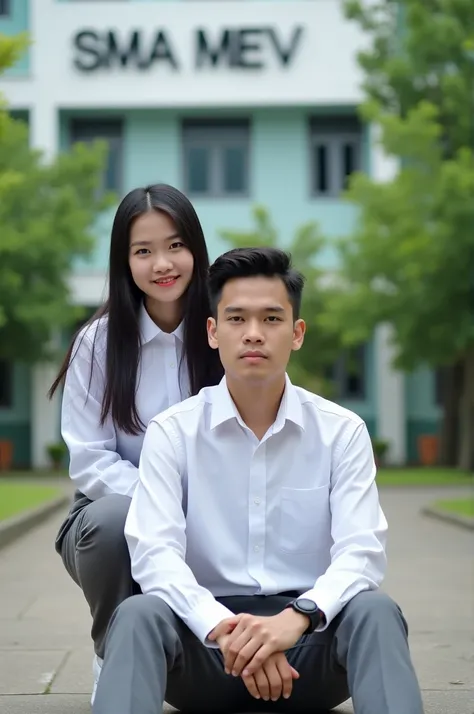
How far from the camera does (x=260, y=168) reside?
2917cm

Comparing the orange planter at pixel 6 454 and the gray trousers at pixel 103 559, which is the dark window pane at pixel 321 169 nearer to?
the orange planter at pixel 6 454

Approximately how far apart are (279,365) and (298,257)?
23209 millimetres

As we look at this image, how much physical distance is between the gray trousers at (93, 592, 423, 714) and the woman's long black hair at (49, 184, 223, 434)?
893mm

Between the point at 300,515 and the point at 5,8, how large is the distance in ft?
89.6

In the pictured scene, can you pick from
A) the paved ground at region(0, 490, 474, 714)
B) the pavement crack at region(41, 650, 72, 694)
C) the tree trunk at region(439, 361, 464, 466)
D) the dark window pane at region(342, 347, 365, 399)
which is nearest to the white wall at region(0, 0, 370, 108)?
the dark window pane at region(342, 347, 365, 399)

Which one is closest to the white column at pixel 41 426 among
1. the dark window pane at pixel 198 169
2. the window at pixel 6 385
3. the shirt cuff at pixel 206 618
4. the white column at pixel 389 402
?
the window at pixel 6 385

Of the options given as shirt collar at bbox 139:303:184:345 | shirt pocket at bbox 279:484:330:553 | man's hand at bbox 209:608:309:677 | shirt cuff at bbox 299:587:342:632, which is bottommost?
man's hand at bbox 209:608:309:677

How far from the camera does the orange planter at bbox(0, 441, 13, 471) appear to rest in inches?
1113

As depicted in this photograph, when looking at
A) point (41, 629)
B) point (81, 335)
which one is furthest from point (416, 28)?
point (81, 335)

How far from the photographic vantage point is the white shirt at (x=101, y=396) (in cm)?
443

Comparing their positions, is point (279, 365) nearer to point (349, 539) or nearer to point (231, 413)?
point (231, 413)

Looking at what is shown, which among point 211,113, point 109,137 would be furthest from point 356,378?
point 109,137

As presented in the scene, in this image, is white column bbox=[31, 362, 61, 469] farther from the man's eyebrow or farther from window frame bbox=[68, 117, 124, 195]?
the man's eyebrow

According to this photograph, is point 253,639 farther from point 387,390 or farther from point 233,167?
point 233,167
